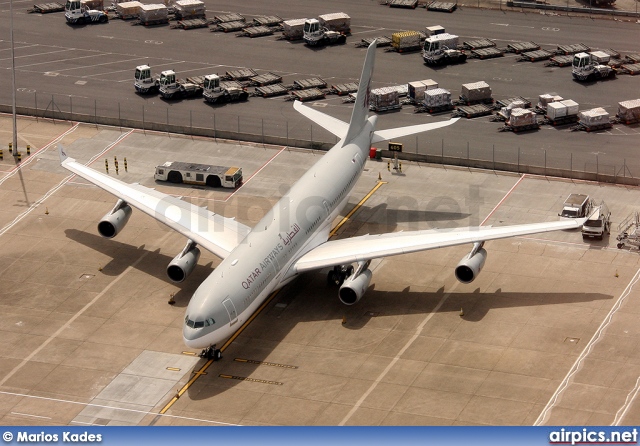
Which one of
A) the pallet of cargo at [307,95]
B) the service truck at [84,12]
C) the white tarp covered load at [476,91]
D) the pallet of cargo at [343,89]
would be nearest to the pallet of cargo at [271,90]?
the pallet of cargo at [307,95]

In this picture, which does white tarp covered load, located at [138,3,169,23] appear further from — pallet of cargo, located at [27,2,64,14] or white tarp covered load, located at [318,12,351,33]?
white tarp covered load, located at [318,12,351,33]

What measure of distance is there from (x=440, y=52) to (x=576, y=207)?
44405 millimetres

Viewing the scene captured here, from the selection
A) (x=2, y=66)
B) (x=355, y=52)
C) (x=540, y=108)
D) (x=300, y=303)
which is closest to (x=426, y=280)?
(x=300, y=303)

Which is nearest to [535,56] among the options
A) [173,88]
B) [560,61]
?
[560,61]

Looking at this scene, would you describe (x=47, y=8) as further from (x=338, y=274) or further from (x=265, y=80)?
(x=338, y=274)

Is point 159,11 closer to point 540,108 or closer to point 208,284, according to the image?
point 540,108

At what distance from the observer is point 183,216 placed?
3944 inches

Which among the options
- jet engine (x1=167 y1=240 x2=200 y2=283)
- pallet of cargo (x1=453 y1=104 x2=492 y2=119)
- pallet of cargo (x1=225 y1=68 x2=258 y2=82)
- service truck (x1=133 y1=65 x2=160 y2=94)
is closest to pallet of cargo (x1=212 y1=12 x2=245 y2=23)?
pallet of cargo (x1=225 y1=68 x2=258 y2=82)

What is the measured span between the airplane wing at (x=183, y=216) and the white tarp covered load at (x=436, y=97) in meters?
37.6

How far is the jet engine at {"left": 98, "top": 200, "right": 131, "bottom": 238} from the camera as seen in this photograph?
10200 centimetres

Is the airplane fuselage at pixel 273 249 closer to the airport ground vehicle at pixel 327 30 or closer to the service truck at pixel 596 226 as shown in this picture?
the service truck at pixel 596 226

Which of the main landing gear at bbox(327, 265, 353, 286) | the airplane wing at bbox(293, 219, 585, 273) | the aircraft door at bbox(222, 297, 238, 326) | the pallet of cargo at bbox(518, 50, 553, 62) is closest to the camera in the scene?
the aircraft door at bbox(222, 297, 238, 326)

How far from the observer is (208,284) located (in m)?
85.6

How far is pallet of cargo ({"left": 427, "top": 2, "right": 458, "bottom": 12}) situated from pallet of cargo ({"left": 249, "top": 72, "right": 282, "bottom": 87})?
3119 centimetres
